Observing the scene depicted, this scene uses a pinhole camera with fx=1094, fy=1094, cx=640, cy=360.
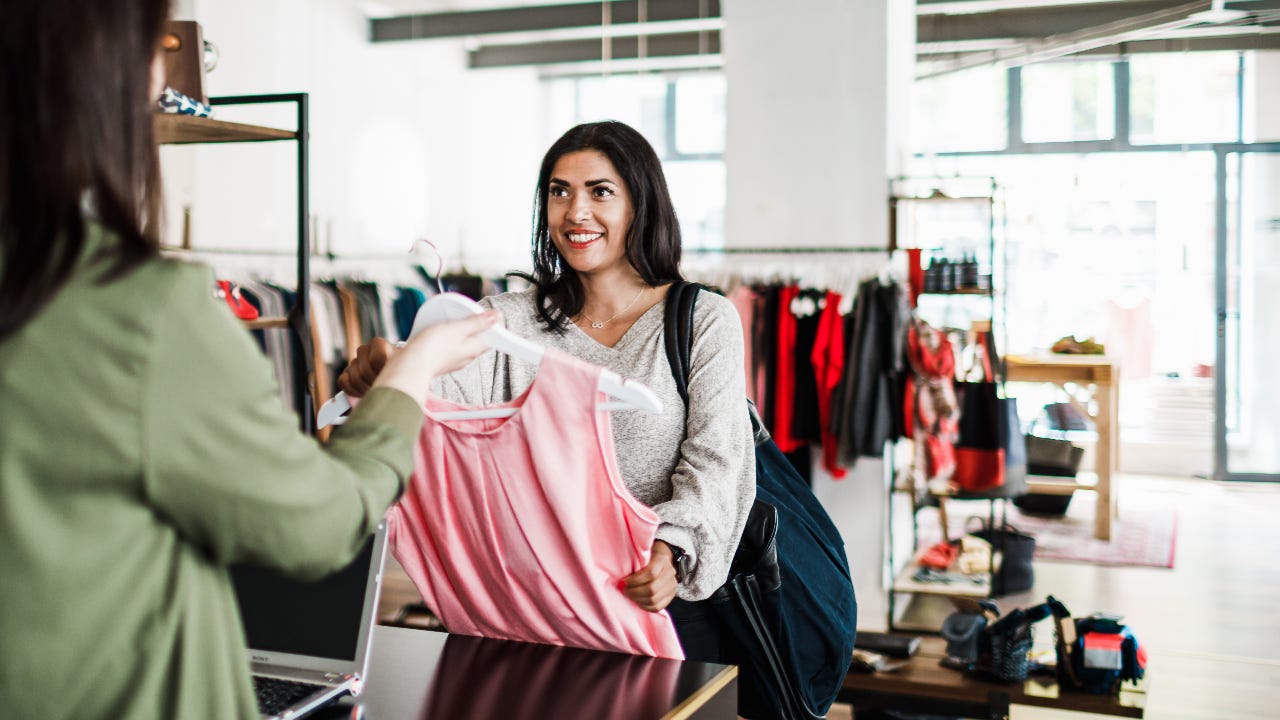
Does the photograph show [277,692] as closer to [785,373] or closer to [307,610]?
[307,610]

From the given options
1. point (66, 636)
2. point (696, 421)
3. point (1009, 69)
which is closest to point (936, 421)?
point (696, 421)

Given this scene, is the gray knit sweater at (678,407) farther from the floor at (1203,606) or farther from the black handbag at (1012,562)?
the black handbag at (1012,562)

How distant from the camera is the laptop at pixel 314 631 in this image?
142 cm

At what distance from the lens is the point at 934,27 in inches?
284

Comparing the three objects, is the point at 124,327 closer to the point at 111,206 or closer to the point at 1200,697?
the point at 111,206

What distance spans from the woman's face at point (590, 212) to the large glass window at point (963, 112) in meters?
6.98

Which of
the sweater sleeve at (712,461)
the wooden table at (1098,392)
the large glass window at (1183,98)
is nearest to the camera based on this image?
the sweater sleeve at (712,461)

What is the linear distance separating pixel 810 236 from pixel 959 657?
6.85 feet

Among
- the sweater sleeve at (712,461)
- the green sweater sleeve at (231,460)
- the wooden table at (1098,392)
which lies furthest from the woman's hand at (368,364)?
the wooden table at (1098,392)

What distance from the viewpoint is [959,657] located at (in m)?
3.21

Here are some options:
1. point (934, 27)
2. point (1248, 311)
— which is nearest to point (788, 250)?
point (934, 27)

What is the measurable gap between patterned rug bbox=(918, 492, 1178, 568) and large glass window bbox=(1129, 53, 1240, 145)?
2772 millimetres

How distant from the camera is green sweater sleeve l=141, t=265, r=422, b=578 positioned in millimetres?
757

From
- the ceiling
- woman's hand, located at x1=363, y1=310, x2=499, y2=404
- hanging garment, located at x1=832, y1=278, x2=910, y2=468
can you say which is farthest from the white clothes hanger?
Result: the ceiling
